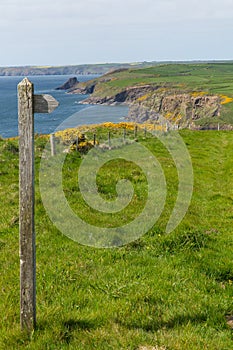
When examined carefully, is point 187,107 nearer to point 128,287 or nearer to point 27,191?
point 128,287

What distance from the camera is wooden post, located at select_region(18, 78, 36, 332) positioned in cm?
576

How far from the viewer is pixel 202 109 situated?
178m

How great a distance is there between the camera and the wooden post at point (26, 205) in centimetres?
576

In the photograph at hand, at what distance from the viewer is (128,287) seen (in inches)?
305

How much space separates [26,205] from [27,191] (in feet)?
0.72

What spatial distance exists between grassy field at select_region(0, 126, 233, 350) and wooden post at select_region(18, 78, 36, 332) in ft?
1.49

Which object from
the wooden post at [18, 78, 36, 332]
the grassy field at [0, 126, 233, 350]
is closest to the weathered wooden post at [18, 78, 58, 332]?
the wooden post at [18, 78, 36, 332]

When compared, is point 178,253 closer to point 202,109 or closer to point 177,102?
point 202,109

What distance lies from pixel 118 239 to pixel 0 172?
10.9 metres

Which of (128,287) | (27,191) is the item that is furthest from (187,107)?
(27,191)

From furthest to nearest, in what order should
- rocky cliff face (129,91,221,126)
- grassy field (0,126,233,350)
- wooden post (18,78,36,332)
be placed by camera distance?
rocky cliff face (129,91,221,126) → grassy field (0,126,233,350) → wooden post (18,78,36,332)

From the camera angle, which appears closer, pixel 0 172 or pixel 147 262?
pixel 147 262

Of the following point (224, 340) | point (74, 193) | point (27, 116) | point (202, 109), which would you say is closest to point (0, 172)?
point (74, 193)

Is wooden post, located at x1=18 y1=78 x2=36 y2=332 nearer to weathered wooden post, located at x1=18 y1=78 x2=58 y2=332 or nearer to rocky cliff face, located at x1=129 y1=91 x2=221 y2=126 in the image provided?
weathered wooden post, located at x1=18 y1=78 x2=58 y2=332
